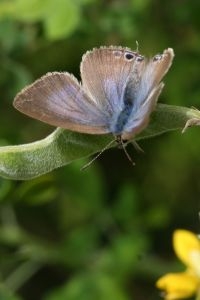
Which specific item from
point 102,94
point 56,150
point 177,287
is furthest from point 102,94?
point 177,287

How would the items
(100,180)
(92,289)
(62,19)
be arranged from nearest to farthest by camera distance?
(62,19)
(92,289)
(100,180)

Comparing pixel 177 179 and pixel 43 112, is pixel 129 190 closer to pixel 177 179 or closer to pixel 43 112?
pixel 177 179

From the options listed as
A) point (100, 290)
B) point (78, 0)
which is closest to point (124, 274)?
point (100, 290)

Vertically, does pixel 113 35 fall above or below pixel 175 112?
above

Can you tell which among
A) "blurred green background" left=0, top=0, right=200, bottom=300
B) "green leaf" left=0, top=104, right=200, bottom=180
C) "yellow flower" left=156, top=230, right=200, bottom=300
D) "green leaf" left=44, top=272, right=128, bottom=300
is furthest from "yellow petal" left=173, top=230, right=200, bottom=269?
"green leaf" left=44, top=272, right=128, bottom=300

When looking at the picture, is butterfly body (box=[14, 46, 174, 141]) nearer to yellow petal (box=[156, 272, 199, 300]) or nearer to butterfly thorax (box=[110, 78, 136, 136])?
butterfly thorax (box=[110, 78, 136, 136])

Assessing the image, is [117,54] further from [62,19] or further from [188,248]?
[62,19]

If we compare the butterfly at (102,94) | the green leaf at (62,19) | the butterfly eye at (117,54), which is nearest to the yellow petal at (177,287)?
the butterfly at (102,94)
